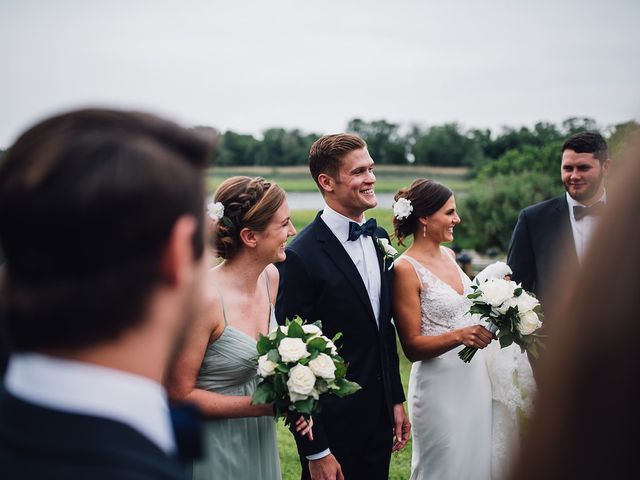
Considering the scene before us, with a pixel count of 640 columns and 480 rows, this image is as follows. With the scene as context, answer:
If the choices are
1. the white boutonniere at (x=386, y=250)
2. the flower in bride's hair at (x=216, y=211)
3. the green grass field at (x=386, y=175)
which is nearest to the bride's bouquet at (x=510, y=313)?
the white boutonniere at (x=386, y=250)

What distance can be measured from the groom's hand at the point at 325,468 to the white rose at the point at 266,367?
0.90 meters

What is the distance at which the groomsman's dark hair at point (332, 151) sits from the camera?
4.28 metres

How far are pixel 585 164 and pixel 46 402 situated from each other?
5.39 metres

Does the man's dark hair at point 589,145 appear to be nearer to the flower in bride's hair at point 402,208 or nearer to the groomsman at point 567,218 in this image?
the groomsman at point 567,218

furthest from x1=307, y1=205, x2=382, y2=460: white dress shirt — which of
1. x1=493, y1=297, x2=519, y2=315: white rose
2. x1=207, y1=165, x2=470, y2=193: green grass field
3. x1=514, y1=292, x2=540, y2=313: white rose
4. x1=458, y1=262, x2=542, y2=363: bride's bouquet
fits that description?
x1=207, y1=165, x2=470, y2=193: green grass field

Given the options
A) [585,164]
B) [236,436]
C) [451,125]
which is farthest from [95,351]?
[451,125]

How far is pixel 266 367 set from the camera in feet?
9.95

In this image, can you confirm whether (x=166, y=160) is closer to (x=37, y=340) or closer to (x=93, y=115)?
(x=93, y=115)

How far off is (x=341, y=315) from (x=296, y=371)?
3.11ft

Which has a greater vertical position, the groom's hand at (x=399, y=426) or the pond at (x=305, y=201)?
the pond at (x=305, y=201)

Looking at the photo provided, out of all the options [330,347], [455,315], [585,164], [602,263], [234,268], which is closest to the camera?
[602,263]

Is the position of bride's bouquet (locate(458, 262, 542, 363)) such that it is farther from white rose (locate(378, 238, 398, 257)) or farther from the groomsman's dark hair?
the groomsman's dark hair

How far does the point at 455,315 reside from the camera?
4.63 m

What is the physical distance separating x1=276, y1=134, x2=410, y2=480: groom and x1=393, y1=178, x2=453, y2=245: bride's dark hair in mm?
777
